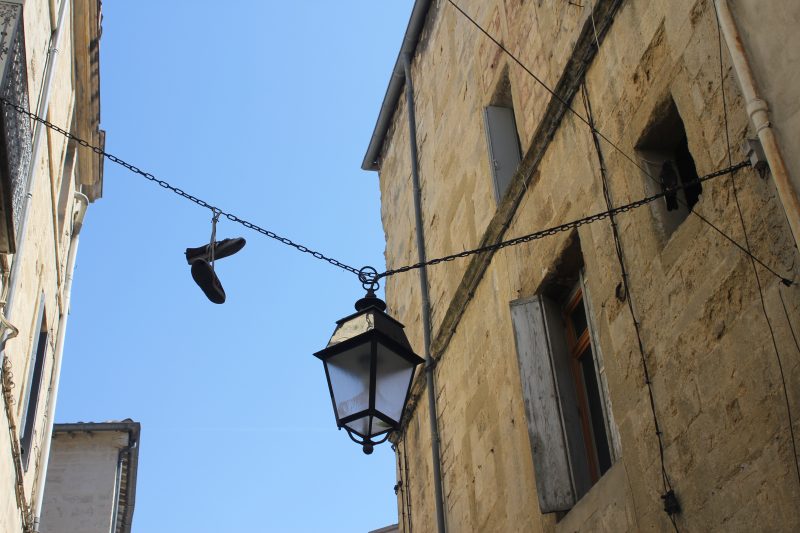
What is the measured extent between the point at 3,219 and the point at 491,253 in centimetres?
341

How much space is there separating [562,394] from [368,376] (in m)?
1.53

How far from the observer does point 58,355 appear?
35.5 ft

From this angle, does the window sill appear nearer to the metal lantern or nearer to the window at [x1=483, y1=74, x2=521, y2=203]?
the metal lantern

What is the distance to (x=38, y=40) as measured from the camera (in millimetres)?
7816

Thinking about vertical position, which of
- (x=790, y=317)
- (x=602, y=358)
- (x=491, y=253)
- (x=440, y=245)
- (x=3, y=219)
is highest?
(x=440, y=245)

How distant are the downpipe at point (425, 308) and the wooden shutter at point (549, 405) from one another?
2.30 meters

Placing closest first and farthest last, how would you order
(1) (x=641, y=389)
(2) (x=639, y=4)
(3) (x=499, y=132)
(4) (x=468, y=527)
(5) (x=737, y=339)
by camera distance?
(5) (x=737, y=339), (1) (x=641, y=389), (2) (x=639, y=4), (4) (x=468, y=527), (3) (x=499, y=132)

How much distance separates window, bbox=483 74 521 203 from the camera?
775 cm

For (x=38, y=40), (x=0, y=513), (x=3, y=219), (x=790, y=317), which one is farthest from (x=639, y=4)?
(x=0, y=513)

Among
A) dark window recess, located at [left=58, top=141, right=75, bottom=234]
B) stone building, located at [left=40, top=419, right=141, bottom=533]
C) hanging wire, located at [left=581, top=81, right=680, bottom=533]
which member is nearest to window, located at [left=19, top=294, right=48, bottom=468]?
dark window recess, located at [left=58, top=141, right=75, bottom=234]

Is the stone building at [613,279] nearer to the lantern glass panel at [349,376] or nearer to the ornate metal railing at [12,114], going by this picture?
the lantern glass panel at [349,376]

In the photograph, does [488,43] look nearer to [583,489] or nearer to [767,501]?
[583,489]

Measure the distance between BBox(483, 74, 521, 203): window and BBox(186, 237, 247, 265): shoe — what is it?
7.39 ft

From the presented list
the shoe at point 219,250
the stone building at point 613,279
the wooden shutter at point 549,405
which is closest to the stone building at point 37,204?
the shoe at point 219,250
